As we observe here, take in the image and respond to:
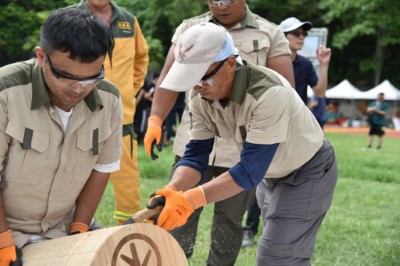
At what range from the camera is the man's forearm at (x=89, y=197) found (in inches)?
109

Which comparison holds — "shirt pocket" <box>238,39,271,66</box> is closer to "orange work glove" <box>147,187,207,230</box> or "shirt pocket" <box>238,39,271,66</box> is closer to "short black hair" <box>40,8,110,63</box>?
"orange work glove" <box>147,187,207,230</box>

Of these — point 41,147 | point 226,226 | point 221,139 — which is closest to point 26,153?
point 41,147

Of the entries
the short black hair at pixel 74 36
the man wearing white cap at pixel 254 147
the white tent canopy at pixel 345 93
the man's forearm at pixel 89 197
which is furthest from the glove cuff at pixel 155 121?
the white tent canopy at pixel 345 93

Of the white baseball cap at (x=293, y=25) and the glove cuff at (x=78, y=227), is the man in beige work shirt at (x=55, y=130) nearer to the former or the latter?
the glove cuff at (x=78, y=227)

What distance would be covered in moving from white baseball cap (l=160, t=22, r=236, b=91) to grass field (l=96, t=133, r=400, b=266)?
6.73 ft

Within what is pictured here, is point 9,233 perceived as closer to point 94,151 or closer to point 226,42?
point 94,151

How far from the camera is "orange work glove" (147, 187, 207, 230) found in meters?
2.69

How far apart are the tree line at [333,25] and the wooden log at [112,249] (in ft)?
72.4

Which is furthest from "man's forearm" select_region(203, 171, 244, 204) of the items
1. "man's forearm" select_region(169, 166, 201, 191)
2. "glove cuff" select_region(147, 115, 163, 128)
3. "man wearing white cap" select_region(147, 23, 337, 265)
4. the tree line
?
the tree line

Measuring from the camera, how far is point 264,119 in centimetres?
280

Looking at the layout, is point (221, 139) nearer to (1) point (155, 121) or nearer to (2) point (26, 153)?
(1) point (155, 121)

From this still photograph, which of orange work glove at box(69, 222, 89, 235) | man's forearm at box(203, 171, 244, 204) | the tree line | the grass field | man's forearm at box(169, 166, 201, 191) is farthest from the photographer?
the tree line

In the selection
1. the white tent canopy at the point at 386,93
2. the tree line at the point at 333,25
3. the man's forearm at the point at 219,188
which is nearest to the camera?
the man's forearm at the point at 219,188

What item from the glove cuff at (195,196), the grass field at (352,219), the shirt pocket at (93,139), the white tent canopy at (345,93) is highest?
the shirt pocket at (93,139)
